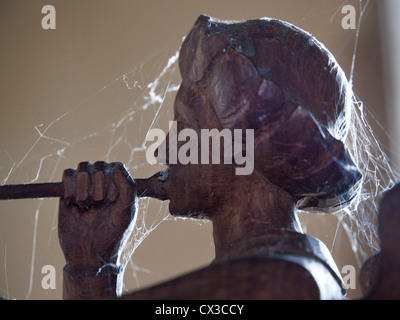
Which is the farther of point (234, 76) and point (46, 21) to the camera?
point (46, 21)

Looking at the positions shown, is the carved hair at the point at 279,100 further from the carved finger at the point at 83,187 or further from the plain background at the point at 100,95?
the plain background at the point at 100,95

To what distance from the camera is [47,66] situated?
5.25ft

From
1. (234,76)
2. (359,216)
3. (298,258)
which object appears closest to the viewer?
(298,258)

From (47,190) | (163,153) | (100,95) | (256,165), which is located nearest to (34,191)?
(47,190)

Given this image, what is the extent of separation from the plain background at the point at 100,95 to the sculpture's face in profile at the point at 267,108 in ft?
1.65

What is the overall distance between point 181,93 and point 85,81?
2.30 feet

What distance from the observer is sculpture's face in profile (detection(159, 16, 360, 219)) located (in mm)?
799

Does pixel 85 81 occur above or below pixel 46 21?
below

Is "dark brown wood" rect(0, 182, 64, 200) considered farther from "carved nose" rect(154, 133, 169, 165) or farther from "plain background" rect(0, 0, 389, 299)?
"plain background" rect(0, 0, 389, 299)

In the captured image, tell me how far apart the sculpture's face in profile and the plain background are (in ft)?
1.65

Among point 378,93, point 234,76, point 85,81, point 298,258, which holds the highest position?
point 85,81

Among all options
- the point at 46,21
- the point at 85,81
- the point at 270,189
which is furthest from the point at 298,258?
the point at 46,21

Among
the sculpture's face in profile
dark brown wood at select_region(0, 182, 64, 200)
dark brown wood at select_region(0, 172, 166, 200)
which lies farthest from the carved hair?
dark brown wood at select_region(0, 182, 64, 200)

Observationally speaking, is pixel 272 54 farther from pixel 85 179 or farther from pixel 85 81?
pixel 85 81
